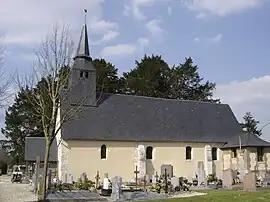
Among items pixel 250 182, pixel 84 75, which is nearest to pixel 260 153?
pixel 250 182

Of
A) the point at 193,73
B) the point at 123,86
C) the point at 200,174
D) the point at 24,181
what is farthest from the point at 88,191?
the point at 193,73

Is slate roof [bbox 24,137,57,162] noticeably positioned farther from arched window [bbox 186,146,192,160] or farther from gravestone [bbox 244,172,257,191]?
gravestone [bbox 244,172,257,191]

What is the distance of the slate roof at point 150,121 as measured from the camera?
3591cm

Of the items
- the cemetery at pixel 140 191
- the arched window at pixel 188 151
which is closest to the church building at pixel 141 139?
the arched window at pixel 188 151

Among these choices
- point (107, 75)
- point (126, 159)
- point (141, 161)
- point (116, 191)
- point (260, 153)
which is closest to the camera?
point (116, 191)

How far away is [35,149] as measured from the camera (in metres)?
37.6

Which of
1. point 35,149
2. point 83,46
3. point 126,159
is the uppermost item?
point 83,46

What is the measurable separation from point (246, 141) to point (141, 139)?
402 inches

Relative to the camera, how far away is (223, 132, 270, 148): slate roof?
123 ft

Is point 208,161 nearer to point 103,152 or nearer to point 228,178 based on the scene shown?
point 103,152

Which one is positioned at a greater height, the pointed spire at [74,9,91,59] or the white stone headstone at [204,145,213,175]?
the pointed spire at [74,9,91,59]

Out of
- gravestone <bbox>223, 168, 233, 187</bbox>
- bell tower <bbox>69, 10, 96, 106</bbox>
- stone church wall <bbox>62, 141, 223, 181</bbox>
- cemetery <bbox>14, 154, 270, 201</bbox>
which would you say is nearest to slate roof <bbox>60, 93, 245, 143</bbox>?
stone church wall <bbox>62, 141, 223, 181</bbox>

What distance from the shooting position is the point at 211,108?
4497cm

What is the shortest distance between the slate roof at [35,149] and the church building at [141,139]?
132cm
